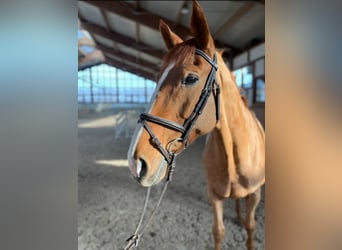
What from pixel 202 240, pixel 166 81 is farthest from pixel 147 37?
pixel 166 81

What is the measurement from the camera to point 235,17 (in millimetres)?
4891

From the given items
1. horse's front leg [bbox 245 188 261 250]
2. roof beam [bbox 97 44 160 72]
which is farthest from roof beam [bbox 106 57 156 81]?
horse's front leg [bbox 245 188 261 250]

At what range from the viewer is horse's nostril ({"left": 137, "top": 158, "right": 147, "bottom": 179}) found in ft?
2.37

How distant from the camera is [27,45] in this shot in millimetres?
489

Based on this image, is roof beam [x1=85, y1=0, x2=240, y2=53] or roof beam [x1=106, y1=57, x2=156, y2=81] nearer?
roof beam [x1=85, y1=0, x2=240, y2=53]

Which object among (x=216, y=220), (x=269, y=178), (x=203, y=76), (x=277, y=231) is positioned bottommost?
(x=216, y=220)

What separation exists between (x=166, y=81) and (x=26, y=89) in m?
0.41

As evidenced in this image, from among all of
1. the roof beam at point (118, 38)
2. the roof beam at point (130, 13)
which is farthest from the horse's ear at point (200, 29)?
the roof beam at point (118, 38)

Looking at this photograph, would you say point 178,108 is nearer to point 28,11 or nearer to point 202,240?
point 28,11

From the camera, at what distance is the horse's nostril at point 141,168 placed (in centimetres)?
72

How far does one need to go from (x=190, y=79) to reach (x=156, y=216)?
174cm

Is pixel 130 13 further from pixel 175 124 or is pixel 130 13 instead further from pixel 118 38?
pixel 175 124

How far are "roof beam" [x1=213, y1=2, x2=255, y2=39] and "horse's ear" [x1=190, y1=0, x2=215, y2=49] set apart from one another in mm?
3694

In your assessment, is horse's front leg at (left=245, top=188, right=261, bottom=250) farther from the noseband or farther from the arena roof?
the arena roof
